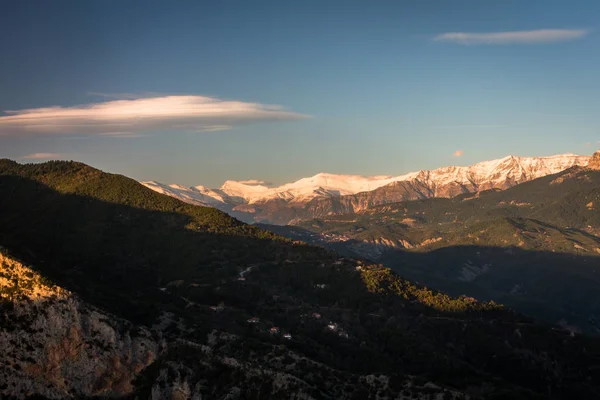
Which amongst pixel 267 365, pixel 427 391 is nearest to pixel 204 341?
pixel 267 365

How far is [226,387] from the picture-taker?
458ft

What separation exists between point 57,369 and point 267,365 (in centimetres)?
5267

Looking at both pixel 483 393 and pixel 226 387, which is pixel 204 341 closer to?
pixel 226 387

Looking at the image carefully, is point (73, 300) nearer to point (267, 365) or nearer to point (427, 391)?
point (267, 365)

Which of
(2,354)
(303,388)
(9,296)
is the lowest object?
(303,388)

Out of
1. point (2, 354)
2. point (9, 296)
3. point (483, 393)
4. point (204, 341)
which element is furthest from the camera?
point (204, 341)

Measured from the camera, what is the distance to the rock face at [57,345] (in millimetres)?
134625

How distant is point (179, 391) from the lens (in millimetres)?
139375

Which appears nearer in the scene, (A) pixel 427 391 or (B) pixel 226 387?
(B) pixel 226 387

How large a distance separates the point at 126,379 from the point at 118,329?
1258cm

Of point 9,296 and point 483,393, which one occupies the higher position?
point 9,296

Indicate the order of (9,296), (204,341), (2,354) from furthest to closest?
(204,341) < (9,296) < (2,354)

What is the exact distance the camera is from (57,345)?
459 ft

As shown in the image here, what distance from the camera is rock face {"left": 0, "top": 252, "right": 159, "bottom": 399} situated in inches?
5300
